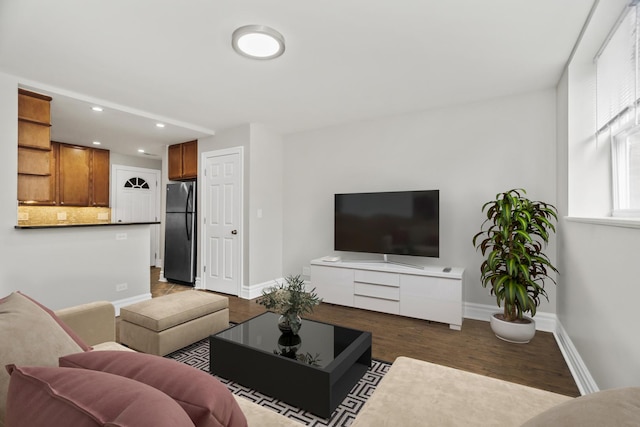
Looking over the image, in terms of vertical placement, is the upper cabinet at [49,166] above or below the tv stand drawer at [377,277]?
above

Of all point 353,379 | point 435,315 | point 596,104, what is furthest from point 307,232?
point 596,104

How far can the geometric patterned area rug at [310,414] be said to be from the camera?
71.0 inches

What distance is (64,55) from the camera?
255 cm

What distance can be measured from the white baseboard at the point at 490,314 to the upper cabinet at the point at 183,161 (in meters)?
4.36

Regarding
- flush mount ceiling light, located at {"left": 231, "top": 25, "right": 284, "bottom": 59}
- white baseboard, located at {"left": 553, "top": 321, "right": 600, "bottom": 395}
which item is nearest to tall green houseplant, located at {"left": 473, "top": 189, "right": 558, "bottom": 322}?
white baseboard, located at {"left": 553, "top": 321, "right": 600, "bottom": 395}

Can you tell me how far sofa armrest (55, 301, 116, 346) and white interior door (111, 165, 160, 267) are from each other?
4326mm

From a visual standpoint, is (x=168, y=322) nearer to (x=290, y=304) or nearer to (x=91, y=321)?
(x=91, y=321)

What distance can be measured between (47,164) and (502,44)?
442 centimetres

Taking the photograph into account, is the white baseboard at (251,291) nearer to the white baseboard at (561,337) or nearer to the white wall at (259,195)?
the white wall at (259,195)

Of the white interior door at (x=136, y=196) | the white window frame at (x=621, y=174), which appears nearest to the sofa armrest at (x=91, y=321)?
the white window frame at (x=621, y=174)

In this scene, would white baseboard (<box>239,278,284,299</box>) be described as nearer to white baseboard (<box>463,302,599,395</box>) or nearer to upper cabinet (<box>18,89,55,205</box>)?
upper cabinet (<box>18,89,55,205</box>)

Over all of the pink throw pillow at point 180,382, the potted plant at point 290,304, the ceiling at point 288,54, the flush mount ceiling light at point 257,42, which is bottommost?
the potted plant at point 290,304

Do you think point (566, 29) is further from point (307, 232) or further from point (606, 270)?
point (307, 232)

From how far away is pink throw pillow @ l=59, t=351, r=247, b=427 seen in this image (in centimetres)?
72
